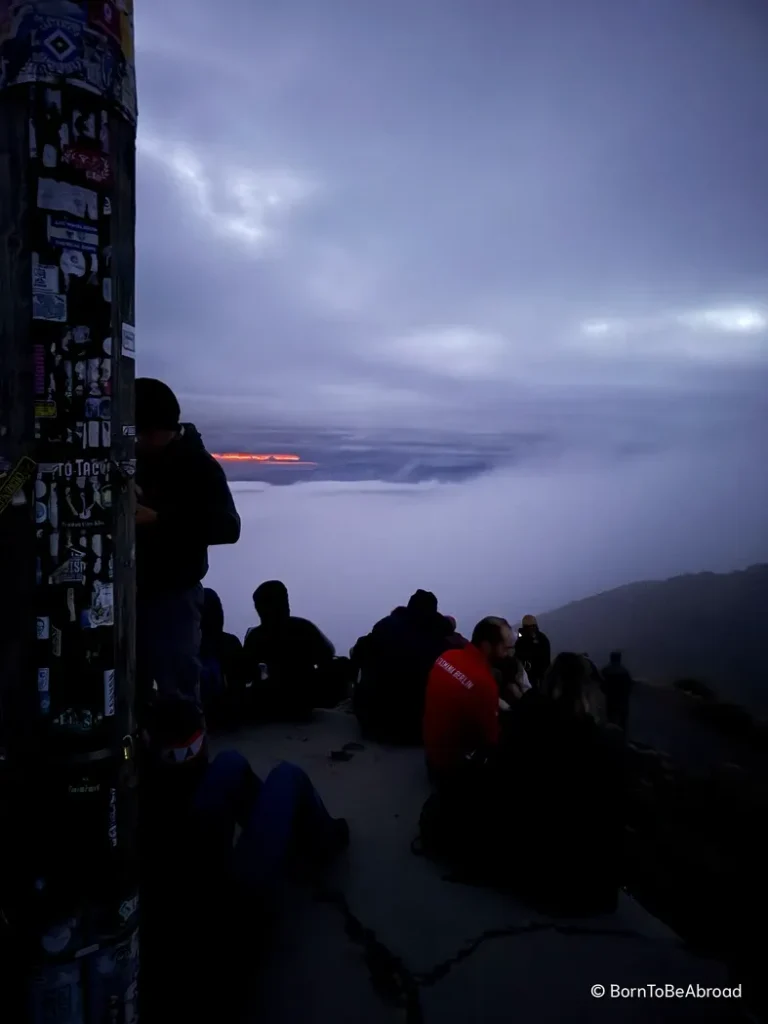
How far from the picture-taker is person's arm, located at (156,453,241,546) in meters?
2.57

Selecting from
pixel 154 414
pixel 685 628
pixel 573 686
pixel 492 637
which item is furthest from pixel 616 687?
pixel 685 628

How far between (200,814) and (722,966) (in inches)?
79.9

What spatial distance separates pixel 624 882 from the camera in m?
3.53

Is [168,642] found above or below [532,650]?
above

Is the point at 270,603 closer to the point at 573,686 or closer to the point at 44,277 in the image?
the point at 573,686

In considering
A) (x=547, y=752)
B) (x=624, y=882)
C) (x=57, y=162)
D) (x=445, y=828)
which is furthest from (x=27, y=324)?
(x=624, y=882)

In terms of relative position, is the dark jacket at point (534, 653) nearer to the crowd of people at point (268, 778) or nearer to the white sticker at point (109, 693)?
the crowd of people at point (268, 778)

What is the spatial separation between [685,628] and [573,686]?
25.4 metres

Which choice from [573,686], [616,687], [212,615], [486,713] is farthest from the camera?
[616,687]

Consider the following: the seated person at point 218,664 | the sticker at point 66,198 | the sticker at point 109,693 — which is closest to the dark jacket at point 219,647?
the seated person at point 218,664

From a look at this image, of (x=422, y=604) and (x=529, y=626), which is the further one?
(x=529, y=626)

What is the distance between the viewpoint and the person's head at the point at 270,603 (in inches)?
210

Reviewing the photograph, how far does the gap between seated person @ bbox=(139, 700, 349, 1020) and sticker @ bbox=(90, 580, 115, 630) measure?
707mm

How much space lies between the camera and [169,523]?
2.55 meters
